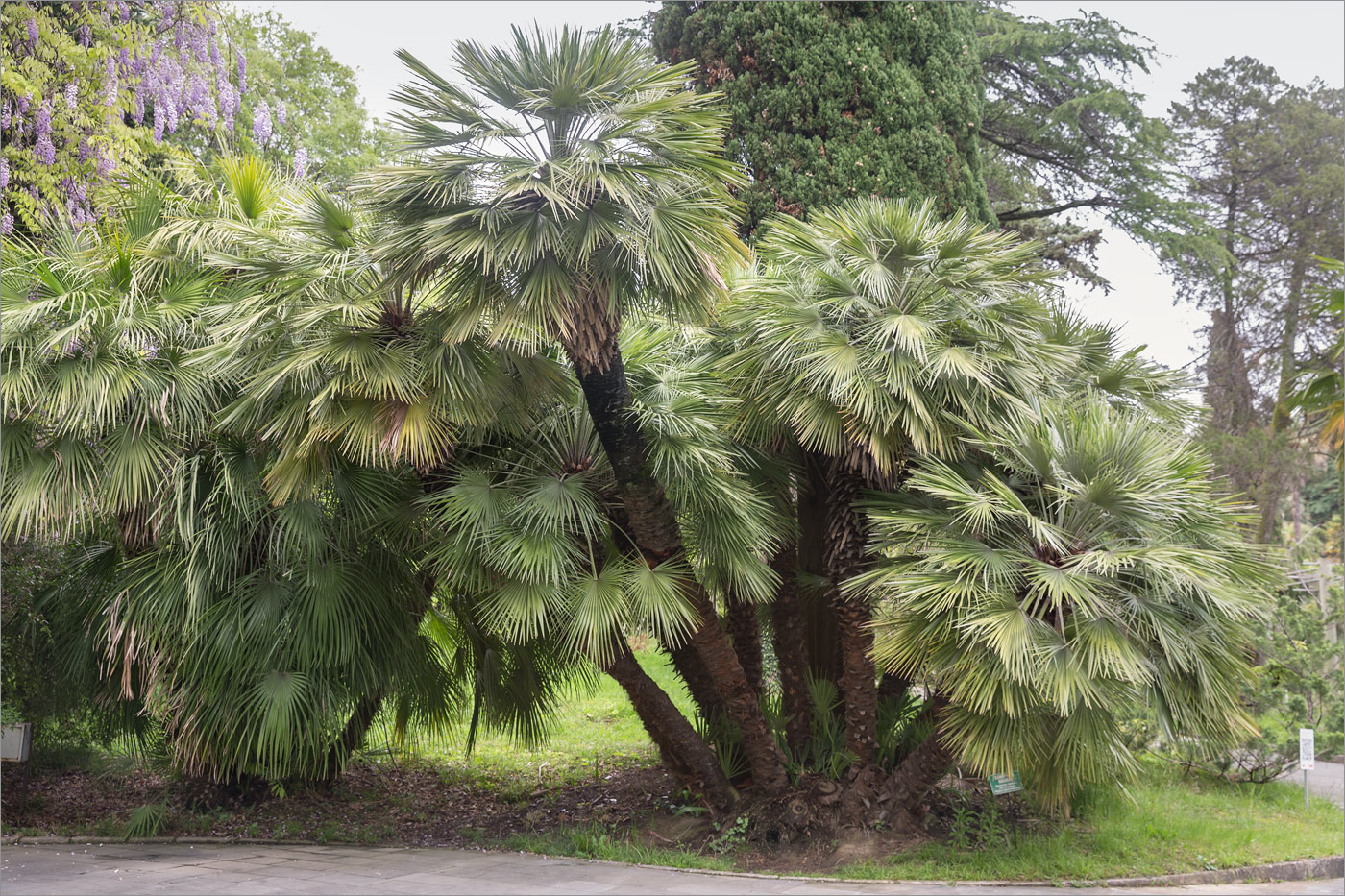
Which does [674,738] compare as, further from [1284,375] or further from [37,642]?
[1284,375]

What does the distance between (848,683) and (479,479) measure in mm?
3075

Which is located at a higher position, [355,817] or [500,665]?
[500,665]

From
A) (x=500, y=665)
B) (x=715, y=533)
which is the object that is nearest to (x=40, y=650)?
(x=500, y=665)

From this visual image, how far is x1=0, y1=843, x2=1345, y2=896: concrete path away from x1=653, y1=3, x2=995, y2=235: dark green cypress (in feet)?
22.4

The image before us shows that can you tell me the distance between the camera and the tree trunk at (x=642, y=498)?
5.96 metres

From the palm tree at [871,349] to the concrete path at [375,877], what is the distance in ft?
5.42

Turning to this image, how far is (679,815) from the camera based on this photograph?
8.22 meters

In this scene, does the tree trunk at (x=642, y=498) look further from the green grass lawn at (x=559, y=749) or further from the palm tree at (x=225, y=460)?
the green grass lawn at (x=559, y=749)

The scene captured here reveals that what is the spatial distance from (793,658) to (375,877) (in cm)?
347

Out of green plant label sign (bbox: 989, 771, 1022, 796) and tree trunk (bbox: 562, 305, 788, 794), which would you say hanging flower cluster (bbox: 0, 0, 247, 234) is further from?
green plant label sign (bbox: 989, 771, 1022, 796)

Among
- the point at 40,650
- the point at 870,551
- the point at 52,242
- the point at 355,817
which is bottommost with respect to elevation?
the point at 355,817

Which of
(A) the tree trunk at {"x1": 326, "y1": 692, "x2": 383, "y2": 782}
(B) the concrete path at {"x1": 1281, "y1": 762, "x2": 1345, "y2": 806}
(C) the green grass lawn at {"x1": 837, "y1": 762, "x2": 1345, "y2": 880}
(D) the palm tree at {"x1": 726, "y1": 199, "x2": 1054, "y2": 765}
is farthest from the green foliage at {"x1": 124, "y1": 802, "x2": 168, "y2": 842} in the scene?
(B) the concrete path at {"x1": 1281, "y1": 762, "x2": 1345, "y2": 806}

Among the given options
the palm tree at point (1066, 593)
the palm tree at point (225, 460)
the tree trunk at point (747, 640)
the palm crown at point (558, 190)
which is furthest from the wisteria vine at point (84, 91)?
the palm tree at point (1066, 593)

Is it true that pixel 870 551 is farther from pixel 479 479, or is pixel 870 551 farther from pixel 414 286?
pixel 414 286
